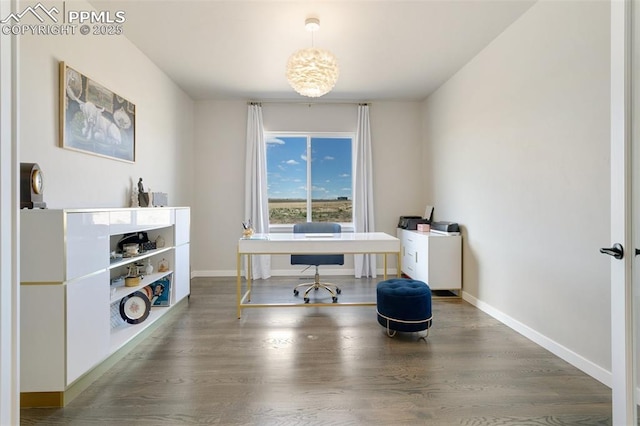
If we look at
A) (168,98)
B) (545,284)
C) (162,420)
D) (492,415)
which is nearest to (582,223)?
(545,284)

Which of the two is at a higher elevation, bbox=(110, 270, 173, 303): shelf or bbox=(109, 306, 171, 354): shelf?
bbox=(110, 270, 173, 303): shelf

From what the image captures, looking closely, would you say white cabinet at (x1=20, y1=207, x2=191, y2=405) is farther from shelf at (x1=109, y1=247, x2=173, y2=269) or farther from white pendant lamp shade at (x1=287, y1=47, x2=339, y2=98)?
white pendant lamp shade at (x1=287, y1=47, x2=339, y2=98)

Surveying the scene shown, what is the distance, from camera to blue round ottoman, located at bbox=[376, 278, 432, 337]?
262cm

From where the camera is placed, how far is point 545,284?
2490mm

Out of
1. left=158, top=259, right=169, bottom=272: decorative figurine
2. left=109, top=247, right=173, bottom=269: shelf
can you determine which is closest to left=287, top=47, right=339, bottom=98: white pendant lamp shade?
left=109, top=247, right=173, bottom=269: shelf

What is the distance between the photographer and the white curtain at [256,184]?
485 centimetres

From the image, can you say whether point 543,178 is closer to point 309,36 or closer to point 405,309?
point 405,309

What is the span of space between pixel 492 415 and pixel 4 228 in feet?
7.74

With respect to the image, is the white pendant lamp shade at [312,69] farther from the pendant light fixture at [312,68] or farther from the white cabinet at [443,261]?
the white cabinet at [443,261]

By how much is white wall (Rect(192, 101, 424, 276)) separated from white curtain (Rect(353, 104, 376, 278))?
0.15 m
